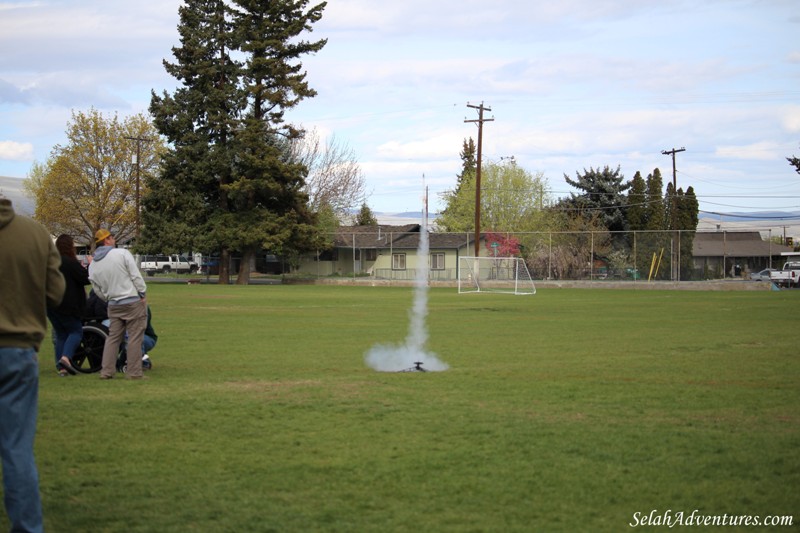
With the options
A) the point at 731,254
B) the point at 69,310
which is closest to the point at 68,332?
the point at 69,310

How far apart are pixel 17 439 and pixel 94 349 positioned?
885cm

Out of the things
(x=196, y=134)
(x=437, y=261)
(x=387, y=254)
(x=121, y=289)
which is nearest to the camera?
(x=121, y=289)

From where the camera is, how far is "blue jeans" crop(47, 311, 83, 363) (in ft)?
41.0

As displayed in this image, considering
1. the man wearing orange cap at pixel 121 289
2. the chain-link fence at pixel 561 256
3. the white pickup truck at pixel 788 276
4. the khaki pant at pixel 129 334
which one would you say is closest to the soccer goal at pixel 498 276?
the chain-link fence at pixel 561 256

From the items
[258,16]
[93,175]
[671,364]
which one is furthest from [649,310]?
[93,175]

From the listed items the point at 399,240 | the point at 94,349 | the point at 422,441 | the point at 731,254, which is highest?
the point at 399,240

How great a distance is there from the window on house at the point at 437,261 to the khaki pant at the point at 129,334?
6189 cm

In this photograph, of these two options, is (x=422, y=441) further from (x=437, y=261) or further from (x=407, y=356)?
(x=437, y=261)

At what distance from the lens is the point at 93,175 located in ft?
257

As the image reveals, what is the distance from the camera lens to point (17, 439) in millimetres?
4945

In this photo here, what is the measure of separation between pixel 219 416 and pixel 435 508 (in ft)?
13.3

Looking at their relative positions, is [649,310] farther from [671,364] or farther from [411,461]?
[411,461]

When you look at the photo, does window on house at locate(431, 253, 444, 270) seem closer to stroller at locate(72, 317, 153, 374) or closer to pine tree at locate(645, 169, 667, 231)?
pine tree at locate(645, 169, 667, 231)

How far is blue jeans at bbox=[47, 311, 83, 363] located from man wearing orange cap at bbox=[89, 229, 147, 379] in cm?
73
